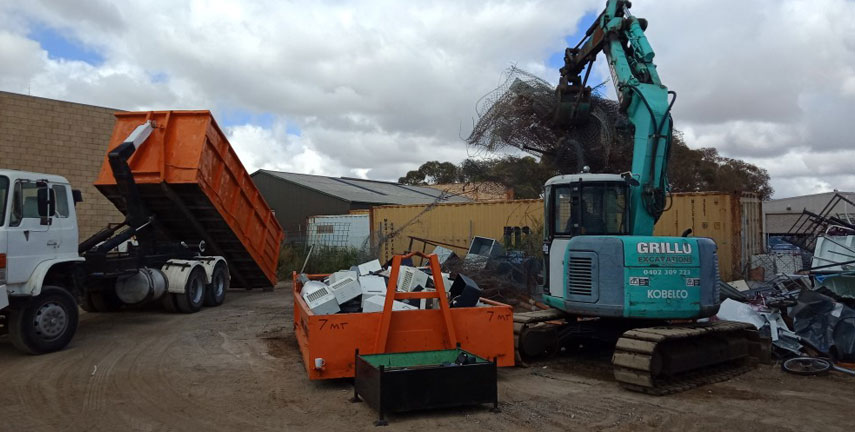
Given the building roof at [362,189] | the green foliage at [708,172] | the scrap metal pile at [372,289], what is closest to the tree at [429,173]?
the building roof at [362,189]

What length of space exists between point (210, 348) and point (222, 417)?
3693 mm

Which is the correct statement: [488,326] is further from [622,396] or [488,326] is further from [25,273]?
[25,273]

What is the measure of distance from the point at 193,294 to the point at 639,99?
378 inches

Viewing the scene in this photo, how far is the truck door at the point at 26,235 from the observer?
8.38 metres

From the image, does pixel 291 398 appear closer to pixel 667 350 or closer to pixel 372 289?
pixel 372 289

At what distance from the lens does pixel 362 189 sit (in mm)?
38688

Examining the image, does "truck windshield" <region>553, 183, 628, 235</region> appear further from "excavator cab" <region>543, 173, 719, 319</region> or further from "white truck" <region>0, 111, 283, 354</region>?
"white truck" <region>0, 111, 283, 354</region>

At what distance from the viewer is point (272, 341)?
991cm

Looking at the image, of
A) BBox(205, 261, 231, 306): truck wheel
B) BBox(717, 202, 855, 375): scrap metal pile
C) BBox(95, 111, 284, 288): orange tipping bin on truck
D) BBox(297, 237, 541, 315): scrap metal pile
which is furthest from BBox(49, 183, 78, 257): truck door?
BBox(717, 202, 855, 375): scrap metal pile

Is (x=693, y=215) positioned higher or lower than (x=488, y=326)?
higher

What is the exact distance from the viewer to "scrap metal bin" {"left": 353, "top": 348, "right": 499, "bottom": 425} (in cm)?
573

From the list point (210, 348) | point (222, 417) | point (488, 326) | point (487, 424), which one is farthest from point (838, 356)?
point (210, 348)

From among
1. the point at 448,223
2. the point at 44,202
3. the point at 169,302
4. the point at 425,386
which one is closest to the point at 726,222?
the point at 448,223

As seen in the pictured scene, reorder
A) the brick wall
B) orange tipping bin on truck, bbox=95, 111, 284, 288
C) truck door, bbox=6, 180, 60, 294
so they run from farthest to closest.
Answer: the brick wall < orange tipping bin on truck, bbox=95, 111, 284, 288 < truck door, bbox=6, 180, 60, 294
